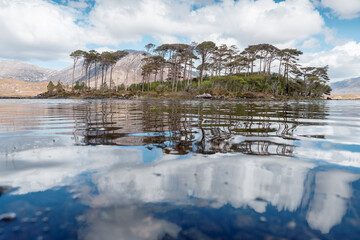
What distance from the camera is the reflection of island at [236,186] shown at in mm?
1519

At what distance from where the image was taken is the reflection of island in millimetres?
1519

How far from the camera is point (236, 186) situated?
1.84 meters

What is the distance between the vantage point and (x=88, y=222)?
1.29 metres

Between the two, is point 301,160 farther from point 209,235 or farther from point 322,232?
point 209,235

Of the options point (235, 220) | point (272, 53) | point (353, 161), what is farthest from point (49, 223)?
point (272, 53)

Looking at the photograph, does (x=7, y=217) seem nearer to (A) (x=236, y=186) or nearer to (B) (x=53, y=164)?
(B) (x=53, y=164)

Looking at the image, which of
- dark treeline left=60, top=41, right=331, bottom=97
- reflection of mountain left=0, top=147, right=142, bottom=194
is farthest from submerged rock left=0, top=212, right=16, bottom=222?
dark treeline left=60, top=41, right=331, bottom=97

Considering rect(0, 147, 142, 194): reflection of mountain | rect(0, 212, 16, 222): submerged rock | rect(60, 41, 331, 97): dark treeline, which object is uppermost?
rect(60, 41, 331, 97): dark treeline

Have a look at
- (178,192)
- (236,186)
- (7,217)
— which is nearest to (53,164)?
(7,217)

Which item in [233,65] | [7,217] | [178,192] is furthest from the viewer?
[233,65]

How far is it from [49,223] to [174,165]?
1335 mm

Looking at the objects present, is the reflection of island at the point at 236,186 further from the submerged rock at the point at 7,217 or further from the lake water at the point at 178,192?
the submerged rock at the point at 7,217

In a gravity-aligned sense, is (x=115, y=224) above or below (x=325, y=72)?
below

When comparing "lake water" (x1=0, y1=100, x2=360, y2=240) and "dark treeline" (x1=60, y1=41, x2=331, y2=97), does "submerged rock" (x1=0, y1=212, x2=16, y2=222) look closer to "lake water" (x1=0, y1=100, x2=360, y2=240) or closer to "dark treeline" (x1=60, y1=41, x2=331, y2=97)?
"lake water" (x1=0, y1=100, x2=360, y2=240)
